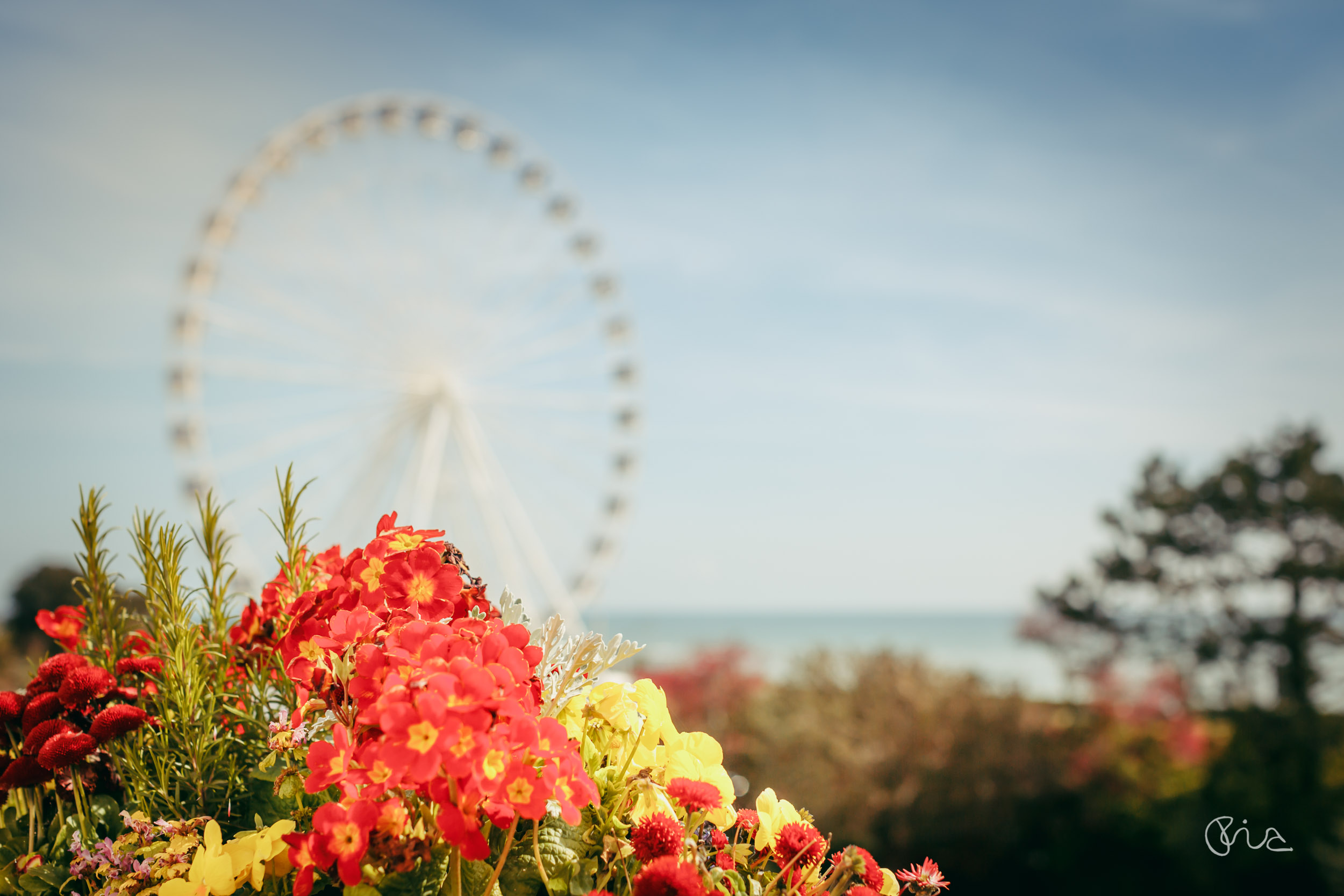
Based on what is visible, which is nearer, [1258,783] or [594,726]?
[594,726]

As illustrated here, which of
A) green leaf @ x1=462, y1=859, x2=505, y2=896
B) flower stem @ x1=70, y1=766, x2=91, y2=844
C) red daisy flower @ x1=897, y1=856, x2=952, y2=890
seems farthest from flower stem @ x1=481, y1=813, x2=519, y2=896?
flower stem @ x1=70, y1=766, x2=91, y2=844

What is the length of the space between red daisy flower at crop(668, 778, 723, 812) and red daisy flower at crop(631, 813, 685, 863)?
3cm

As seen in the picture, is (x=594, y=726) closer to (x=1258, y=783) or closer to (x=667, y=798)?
(x=667, y=798)

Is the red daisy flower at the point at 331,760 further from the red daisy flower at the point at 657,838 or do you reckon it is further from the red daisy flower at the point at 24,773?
the red daisy flower at the point at 24,773

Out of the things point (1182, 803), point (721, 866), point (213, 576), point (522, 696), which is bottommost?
point (1182, 803)

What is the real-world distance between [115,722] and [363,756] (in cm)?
57

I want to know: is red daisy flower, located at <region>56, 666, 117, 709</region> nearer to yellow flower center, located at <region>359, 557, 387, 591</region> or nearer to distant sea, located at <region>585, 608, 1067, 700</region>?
yellow flower center, located at <region>359, 557, 387, 591</region>

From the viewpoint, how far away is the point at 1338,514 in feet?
29.4

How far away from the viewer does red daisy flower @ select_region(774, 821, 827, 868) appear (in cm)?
109

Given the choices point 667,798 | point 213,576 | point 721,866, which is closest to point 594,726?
point 667,798

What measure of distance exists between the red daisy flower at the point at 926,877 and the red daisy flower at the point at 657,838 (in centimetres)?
28

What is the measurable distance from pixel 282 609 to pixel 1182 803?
9.56m

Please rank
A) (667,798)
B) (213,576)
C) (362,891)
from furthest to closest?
(213,576) → (667,798) → (362,891)

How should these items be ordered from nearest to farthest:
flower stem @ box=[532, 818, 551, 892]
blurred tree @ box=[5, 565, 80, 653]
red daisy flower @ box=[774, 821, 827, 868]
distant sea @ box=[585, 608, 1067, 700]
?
flower stem @ box=[532, 818, 551, 892], red daisy flower @ box=[774, 821, 827, 868], blurred tree @ box=[5, 565, 80, 653], distant sea @ box=[585, 608, 1067, 700]
